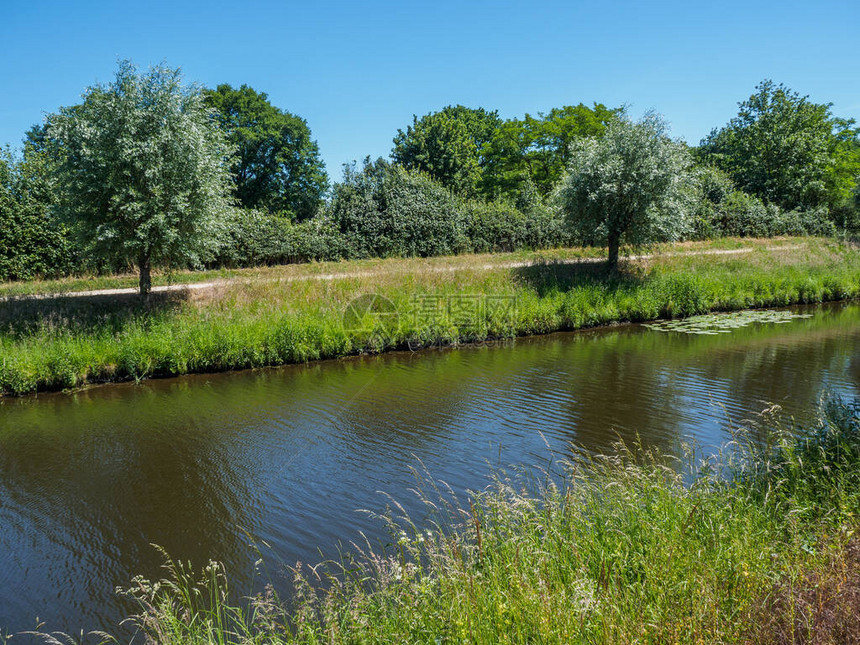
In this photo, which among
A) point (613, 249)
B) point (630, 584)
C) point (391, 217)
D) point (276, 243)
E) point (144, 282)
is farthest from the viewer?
point (391, 217)

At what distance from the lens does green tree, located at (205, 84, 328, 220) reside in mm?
45531

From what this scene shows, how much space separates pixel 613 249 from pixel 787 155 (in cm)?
3241

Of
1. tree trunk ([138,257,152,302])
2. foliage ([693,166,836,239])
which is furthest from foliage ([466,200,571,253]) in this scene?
tree trunk ([138,257,152,302])

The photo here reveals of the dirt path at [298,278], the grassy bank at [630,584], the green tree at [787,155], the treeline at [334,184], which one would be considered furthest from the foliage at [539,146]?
the grassy bank at [630,584]

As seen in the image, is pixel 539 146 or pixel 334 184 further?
pixel 539 146

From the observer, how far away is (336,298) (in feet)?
59.6

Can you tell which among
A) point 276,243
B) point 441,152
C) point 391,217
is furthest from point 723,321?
point 441,152

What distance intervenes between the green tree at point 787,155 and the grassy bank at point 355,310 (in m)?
21.1

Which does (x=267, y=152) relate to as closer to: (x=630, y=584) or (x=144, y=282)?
(x=144, y=282)

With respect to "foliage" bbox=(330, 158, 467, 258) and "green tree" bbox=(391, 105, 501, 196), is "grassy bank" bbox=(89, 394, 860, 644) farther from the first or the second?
"green tree" bbox=(391, 105, 501, 196)

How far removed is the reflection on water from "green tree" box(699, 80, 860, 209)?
34.8 m

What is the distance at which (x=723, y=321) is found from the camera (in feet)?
67.7

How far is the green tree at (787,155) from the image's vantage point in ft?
145

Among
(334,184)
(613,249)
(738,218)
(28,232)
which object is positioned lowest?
(613,249)
